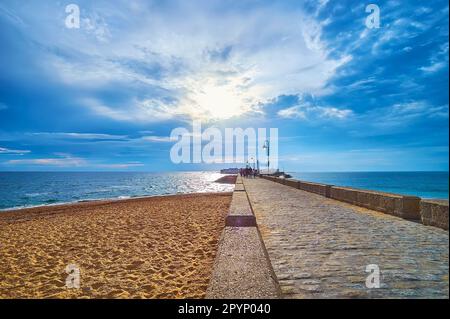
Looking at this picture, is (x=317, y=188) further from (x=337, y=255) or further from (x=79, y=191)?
(x=79, y=191)

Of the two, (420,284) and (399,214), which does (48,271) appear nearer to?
(420,284)

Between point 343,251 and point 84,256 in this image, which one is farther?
point 84,256

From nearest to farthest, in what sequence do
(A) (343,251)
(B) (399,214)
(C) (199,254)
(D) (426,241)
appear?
(A) (343,251) < (D) (426,241) < (C) (199,254) < (B) (399,214)

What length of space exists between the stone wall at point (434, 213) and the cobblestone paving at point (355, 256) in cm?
27

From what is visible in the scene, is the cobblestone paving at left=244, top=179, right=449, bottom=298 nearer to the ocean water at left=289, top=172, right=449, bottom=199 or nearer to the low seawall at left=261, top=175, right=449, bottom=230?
the low seawall at left=261, top=175, right=449, bottom=230

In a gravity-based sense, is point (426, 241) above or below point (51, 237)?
above

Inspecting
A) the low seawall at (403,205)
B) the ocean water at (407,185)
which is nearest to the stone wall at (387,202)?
the low seawall at (403,205)

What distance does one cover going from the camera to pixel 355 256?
434cm

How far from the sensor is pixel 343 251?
4621mm

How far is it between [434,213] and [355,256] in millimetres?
3937

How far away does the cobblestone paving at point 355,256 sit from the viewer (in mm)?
3174

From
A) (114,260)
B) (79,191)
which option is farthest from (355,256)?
(79,191)
